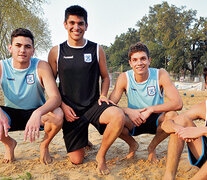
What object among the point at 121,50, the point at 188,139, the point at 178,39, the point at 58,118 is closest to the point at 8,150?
the point at 58,118

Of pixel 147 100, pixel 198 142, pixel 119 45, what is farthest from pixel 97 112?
pixel 119 45

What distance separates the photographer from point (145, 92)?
2777mm

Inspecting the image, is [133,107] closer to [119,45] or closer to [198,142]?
[198,142]

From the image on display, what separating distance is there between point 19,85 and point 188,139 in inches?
87.1

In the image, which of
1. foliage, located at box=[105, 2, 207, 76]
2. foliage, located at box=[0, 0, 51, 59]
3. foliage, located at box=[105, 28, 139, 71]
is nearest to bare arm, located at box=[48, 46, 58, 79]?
foliage, located at box=[0, 0, 51, 59]

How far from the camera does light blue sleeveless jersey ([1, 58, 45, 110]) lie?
8.84ft

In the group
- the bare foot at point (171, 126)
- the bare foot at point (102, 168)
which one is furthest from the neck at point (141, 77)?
the bare foot at point (102, 168)

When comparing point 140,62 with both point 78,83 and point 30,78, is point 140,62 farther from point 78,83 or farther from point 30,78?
point 30,78

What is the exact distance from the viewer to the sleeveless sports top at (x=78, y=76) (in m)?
2.73

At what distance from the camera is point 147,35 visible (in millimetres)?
41406

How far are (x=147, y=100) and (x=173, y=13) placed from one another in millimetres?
36074

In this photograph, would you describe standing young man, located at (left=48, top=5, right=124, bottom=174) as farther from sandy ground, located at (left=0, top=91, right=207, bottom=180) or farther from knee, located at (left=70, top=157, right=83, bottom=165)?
sandy ground, located at (left=0, top=91, right=207, bottom=180)

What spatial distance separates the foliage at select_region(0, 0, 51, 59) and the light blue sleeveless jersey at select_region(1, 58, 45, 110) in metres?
8.87

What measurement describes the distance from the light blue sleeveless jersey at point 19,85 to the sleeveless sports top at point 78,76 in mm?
376
